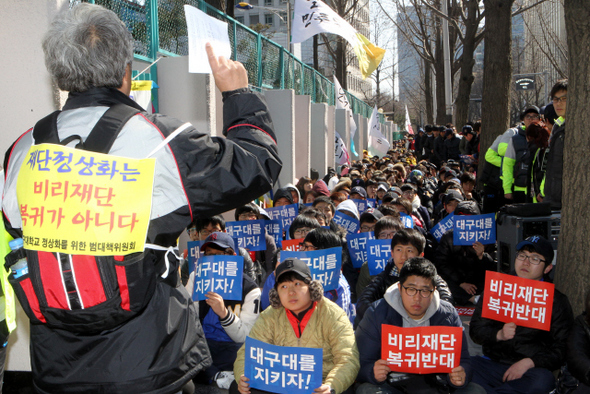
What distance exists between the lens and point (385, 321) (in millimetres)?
3994

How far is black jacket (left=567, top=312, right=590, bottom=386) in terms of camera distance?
373cm

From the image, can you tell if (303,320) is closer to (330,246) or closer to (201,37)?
(330,246)

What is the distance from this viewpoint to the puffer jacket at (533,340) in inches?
165

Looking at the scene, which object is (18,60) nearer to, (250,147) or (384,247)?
(250,147)

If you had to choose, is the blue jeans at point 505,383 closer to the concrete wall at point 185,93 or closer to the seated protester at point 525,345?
the seated protester at point 525,345

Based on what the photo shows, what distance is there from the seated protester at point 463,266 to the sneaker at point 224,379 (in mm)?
3251

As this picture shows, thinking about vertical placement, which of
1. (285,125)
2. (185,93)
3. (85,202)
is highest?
(185,93)

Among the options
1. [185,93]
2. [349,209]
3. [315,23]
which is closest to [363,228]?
[349,209]

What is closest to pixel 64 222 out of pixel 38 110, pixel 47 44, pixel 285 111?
pixel 47 44

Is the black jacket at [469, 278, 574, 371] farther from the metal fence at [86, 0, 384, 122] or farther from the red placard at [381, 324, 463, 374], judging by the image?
the metal fence at [86, 0, 384, 122]

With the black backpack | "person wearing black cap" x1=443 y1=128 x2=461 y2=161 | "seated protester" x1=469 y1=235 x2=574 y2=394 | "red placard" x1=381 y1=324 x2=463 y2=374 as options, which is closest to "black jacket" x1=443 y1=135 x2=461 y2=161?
"person wearing black cap" x1=443 y1=128 x2=461 y2=161

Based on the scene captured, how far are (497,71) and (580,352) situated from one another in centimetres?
920

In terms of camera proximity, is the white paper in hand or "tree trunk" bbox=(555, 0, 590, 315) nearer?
the white paper in hand

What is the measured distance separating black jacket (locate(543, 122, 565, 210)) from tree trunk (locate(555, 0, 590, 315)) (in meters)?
0.79
